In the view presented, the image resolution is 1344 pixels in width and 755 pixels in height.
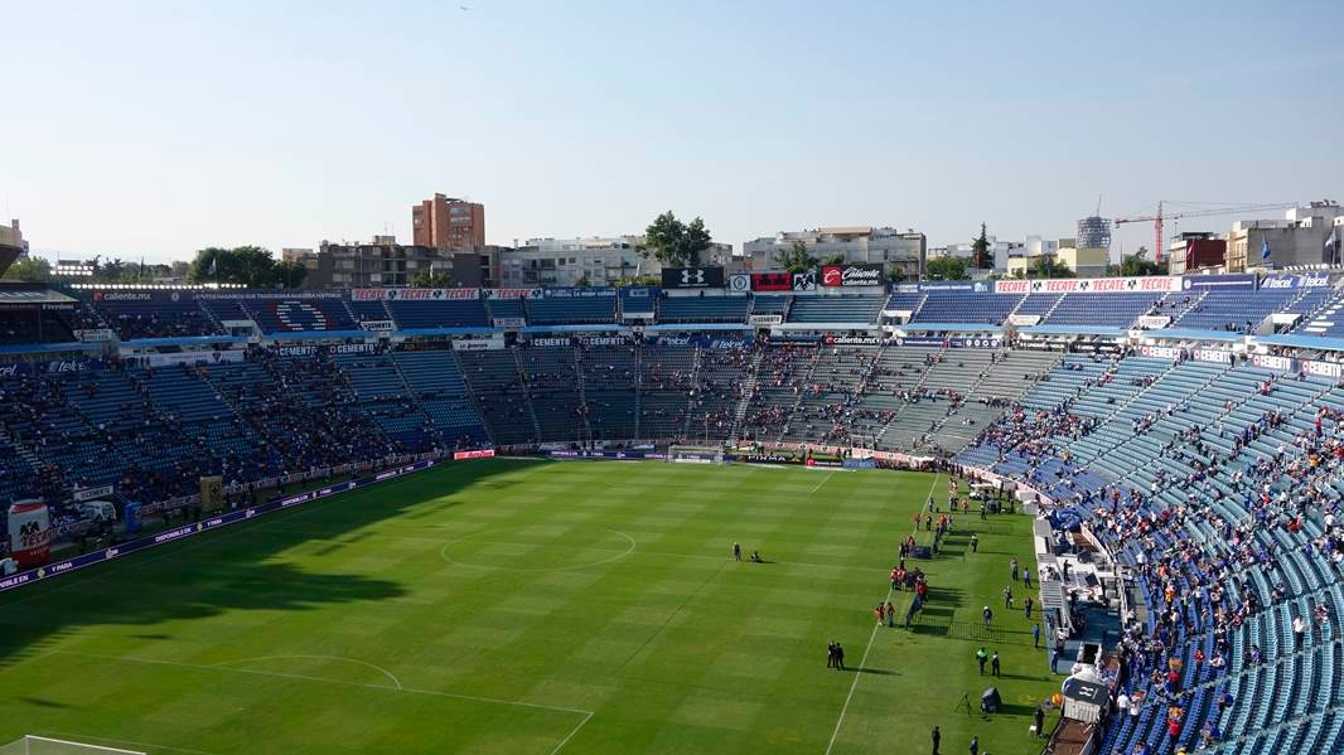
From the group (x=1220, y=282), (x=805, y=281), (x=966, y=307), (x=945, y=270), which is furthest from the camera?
(x=945, y=270)

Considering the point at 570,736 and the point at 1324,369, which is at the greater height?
the point at 1324,369

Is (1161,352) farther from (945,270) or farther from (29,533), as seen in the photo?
(29,533)

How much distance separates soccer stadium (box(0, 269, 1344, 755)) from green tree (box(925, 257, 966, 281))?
38933 mm

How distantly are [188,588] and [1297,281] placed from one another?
232 feet

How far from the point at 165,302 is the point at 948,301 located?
68402 mm

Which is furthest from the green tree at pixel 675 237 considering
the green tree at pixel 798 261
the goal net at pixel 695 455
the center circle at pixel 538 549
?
the center circle at pixel 538 549

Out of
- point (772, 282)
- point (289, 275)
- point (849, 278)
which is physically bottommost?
point (772, 282)

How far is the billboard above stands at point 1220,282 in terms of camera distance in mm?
77375

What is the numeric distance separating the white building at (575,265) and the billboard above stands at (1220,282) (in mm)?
84303

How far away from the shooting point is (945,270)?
14688 cm

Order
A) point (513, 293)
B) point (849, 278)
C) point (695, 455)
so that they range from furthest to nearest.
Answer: point (513, 293)
point (849, 278)
point (695, 455)

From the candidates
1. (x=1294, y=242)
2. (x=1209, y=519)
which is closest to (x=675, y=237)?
(x=1294, y=242)

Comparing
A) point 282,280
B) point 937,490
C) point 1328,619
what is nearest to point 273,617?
point 1328,619

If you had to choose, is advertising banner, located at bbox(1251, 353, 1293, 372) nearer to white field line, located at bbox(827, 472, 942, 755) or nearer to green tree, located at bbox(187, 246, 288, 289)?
white field line, located at bbox(827, 472, 942, 755)
